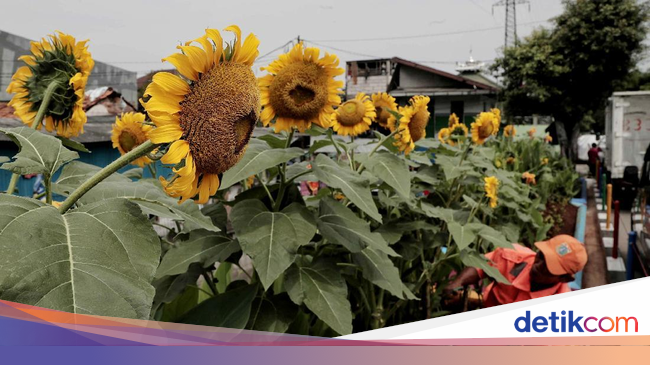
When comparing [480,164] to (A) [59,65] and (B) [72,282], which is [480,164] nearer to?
(A) [59,65]

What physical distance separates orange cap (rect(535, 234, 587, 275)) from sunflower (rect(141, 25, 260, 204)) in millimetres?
1957

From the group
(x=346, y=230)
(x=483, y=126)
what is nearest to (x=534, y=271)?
(x=483, y=126)

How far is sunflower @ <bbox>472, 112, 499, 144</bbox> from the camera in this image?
2816 millimetres

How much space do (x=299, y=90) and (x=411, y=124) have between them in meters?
0.71

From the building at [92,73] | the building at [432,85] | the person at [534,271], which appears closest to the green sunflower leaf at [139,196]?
the person at [534,271]

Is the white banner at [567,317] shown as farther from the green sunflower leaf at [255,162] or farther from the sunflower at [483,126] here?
the sunflower at [483,126]

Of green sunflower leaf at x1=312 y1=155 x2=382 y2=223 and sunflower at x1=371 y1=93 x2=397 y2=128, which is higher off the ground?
sunflower at x1=371 y1=93 x2=397 y2=128

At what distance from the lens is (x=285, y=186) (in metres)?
1.30

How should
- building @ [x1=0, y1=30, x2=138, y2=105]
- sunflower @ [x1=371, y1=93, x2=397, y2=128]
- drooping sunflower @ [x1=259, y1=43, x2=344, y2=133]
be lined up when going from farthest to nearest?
1. building @ [x1=0, y1=30, x2=138, y2=105]
2. sunflower @ [x1=371, y1=93, x2=397, y2=128]
3. drooping sunflower @ [x1=259, y1=43, x2=344, y2=133]

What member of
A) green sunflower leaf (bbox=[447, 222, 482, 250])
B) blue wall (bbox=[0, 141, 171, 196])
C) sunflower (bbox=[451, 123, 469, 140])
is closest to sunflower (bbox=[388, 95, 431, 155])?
green sunflower leaf (bbox=[447, 222, 482, 250])

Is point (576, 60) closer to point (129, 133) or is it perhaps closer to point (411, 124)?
point (411, 124)

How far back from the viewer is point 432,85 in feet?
53.0

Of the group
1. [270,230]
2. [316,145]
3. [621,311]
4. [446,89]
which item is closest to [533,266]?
[621,311]

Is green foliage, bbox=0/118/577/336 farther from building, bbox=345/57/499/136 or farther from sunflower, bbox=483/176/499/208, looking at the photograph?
building, bbox=345/57/499/136
